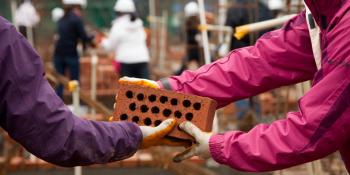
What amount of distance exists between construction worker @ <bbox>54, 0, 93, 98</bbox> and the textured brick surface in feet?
29.0

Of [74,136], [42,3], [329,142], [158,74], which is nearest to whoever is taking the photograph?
[74,136]

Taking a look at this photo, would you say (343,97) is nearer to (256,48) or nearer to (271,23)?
(256,48)

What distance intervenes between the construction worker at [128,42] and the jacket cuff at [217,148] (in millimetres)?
8188

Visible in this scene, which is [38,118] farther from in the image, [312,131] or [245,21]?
[245,21]

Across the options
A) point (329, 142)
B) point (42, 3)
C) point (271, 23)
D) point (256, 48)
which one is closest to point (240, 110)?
point (271, 23)

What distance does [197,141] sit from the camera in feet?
12.0

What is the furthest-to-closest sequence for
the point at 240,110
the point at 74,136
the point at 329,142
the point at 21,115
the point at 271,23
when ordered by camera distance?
the point at 240,110 < the point at 271,23 < the point at 329,142 < the point at 74,136 < the point at 21,115

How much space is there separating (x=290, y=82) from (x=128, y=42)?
787 centimetres

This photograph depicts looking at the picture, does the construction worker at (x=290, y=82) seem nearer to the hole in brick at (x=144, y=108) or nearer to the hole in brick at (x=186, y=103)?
the hole in brick at (x=186, y=103)

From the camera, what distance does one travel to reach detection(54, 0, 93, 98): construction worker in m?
12.6

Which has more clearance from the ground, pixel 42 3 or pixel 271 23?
pixel 271 23

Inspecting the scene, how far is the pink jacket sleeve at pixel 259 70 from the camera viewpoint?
3938 millimetres

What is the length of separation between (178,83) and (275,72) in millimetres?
474

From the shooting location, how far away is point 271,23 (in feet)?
17.1
